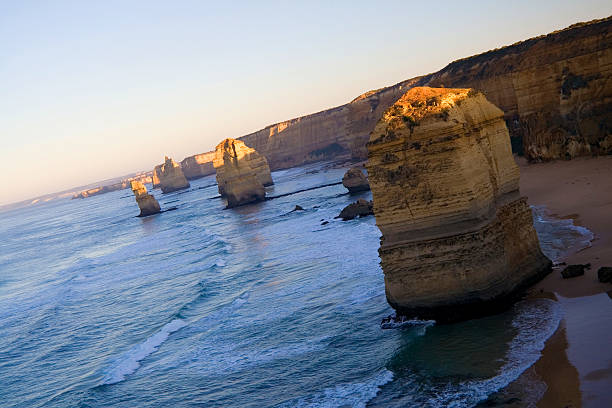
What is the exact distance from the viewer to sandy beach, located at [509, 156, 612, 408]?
9.00 meters

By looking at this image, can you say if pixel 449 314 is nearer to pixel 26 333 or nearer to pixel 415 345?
pixel 415 345

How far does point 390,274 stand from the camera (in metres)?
14.1

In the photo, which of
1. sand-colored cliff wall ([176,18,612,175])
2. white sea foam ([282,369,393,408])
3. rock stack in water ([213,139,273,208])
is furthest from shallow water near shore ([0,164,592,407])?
rock stack in water ([213,139,273,208])

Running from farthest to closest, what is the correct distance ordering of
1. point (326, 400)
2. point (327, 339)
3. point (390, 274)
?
point (327, 339) < point (390, 274) < point (326, 400)

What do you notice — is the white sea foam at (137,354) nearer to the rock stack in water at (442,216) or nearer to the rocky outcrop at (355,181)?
the rock stack in water at (442,216)

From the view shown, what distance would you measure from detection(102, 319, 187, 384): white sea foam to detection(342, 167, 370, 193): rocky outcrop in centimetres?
3022

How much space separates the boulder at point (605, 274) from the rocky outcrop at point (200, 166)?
175m

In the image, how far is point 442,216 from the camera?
44.3 feet

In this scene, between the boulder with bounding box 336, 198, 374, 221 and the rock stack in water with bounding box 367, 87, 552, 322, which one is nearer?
the rock stack in water with bounding box 367, 87, 552, 322

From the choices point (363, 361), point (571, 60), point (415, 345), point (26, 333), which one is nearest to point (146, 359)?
point (363, 361)

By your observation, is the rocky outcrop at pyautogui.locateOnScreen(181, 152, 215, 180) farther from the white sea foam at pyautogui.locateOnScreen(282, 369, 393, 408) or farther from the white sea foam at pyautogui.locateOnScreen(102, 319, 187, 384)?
the white sea foam at pyautogui.locateOnScreen(282, 369, 393, 408)

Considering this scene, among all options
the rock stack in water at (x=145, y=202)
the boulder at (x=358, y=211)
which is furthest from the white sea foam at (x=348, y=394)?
the rock stack in water at (x=145, y=202)

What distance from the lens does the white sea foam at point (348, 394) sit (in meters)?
11.3

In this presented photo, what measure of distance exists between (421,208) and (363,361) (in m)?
3.97
